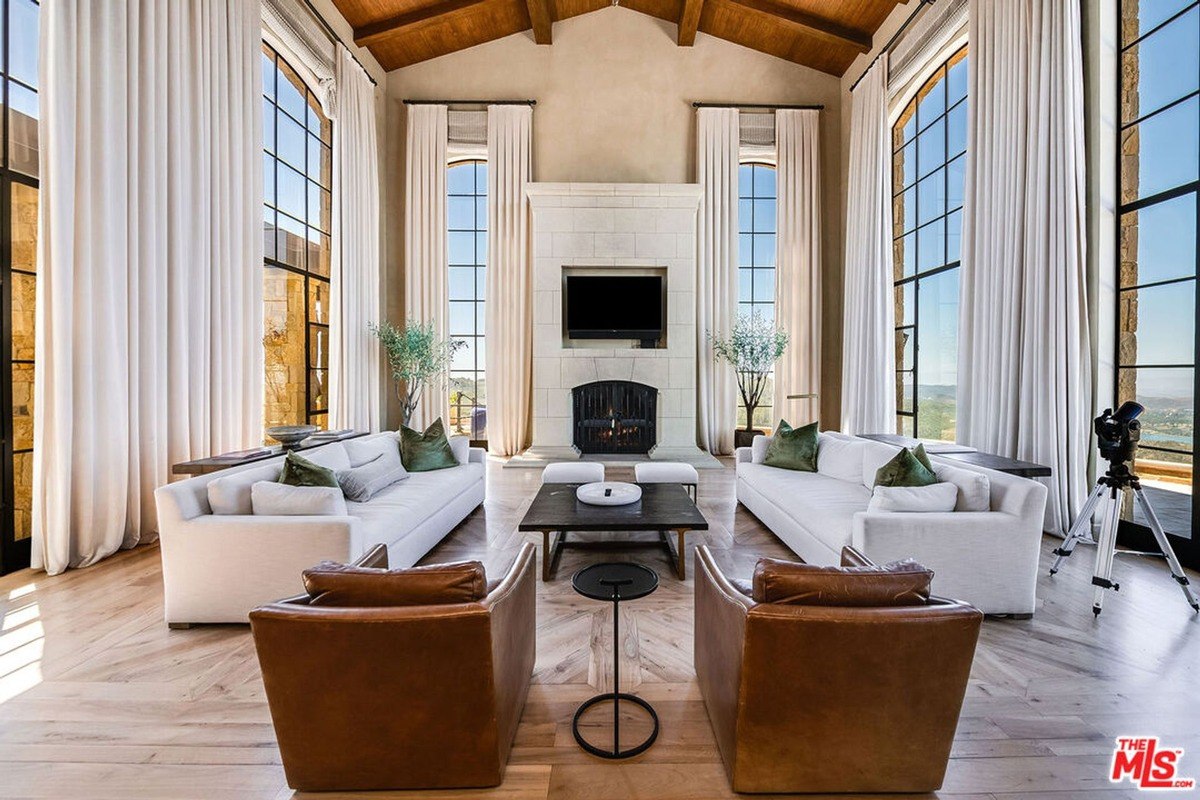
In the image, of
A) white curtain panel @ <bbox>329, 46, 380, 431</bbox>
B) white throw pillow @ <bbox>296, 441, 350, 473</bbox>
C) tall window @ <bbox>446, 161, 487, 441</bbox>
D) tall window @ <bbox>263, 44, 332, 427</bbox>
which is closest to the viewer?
white throw pillow @ <bbox>296, 441, 350, 473</bbox>

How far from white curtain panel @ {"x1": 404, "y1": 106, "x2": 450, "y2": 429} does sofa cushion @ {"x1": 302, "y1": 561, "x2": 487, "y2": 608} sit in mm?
6308

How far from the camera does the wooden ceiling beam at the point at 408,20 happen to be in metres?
6.59

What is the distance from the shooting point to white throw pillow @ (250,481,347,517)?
8.61 feet

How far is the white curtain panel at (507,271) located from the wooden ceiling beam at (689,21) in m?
2.28

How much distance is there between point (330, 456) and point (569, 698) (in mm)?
2346

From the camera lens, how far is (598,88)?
24.8 ft

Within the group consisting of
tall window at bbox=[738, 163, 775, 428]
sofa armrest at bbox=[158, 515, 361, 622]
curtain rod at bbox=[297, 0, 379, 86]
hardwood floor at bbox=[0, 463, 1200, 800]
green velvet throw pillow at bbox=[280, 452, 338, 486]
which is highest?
curtain rod at bbox=[297, 0, 379, 86]

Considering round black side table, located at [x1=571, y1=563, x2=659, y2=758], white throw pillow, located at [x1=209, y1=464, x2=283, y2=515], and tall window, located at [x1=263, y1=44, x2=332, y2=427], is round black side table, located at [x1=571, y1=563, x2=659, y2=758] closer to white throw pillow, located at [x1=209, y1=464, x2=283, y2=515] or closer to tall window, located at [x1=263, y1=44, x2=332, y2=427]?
white throw pillow, located at [x1=209, y1=464, x2=283, y2=515]

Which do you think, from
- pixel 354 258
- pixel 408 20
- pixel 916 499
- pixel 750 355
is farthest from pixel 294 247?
pixel 916 499

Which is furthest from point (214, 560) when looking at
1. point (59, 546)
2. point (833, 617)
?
point (833, 617)

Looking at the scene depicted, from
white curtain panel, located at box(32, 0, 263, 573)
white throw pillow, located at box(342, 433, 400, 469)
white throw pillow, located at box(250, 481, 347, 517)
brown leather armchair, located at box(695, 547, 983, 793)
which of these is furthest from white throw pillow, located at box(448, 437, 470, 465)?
brown leather armchair, located at box(695, 547, 983, 793)

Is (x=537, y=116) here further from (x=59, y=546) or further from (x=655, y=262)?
(x=59, y=546)

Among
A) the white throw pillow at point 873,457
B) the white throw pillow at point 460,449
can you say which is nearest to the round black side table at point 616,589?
the white throw pillow at point 873,457

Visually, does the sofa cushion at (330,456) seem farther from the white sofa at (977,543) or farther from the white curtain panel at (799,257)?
the white curtain panel at (799,257)
